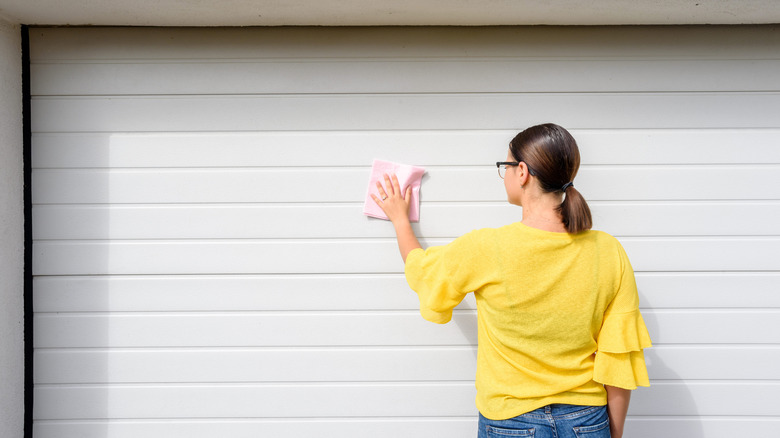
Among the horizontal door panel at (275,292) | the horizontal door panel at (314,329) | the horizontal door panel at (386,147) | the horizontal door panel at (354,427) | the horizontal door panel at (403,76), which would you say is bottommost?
the horizontal door panel at (354,427)

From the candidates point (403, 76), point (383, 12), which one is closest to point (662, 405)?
point (403, 76)

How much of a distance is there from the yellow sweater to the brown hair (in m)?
0.07

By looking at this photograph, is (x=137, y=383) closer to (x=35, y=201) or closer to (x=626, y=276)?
(x=35, y=201)

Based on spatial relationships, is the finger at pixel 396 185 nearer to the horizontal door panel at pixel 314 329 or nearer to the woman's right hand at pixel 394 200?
the woman's right hand at pixel 394 200

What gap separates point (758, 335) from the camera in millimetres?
2320

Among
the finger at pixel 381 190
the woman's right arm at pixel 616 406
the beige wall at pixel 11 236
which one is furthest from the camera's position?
the finger at pixel 381 190

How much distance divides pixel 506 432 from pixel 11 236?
2.37m

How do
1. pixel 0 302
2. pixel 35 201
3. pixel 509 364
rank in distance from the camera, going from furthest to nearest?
pixel 35 201, pixel 0 302, pixel 509 364

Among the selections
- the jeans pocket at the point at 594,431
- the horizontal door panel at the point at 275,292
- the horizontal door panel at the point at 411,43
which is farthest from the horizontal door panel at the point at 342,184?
the jeans pocket at the point at 594,431

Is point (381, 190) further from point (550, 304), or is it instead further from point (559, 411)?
point (559, 411)

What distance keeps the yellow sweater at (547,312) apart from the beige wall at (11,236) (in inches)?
79.6

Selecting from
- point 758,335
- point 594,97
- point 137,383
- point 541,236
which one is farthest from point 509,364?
point 137,383

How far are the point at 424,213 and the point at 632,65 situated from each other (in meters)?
1.27

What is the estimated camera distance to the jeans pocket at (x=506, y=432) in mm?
1610
